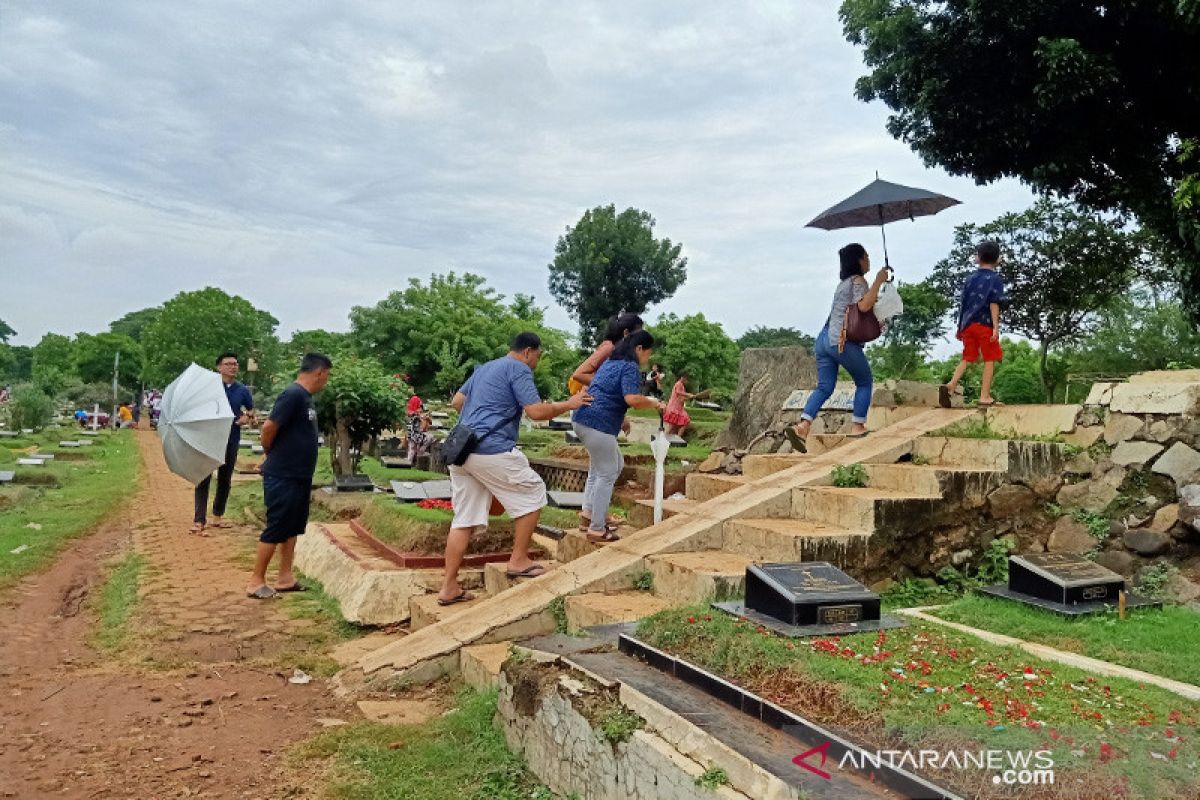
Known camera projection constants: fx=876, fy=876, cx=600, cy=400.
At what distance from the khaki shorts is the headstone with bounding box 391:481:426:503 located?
289 cm

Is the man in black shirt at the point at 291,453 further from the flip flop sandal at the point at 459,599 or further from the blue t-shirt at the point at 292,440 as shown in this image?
the flip flop sandal at the point at 459,599

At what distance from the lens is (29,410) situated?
1081 inches

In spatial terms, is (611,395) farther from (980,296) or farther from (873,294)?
(980,296)

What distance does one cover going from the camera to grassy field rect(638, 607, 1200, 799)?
241 centimetres

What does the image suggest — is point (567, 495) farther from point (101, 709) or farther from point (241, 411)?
point (101, 709)

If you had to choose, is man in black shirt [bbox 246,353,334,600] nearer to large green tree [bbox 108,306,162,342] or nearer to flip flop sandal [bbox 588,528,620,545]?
flip flop sandal [bbox 588,528,620,545]

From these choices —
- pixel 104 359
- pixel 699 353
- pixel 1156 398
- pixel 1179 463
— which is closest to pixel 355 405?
pixel 1156 398

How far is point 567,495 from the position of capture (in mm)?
10055

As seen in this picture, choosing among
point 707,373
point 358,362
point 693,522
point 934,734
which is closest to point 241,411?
point 358,362

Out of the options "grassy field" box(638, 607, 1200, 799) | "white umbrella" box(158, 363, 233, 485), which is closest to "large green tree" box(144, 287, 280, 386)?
"white umbrella" box(158, 363, 233, 485)

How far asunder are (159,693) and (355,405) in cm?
708

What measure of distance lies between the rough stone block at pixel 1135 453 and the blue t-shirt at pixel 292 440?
542cm

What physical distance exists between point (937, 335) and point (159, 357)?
43.5 m

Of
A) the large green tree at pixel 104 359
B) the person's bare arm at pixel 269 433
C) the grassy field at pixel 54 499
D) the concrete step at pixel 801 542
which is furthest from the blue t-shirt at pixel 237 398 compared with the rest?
the large green tree at pixel 104 359
